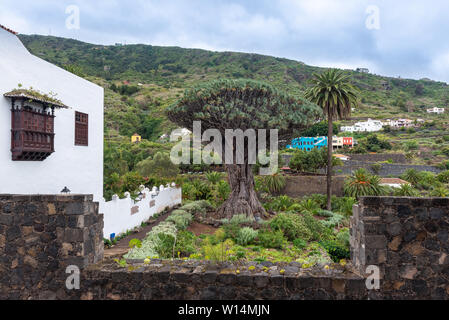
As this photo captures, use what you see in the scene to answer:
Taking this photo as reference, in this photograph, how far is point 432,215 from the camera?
4.31m

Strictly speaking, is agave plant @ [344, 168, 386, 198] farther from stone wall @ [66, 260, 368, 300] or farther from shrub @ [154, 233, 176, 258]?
stone wall @ [66, 260, 368, 300]

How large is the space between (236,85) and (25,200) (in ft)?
37.1

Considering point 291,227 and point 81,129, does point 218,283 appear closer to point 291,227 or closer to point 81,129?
point 291,227

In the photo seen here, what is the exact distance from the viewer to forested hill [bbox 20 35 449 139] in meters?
59.6

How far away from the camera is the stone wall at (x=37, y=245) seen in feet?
15.2

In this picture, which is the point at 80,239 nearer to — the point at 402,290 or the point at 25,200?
the point at 25,200

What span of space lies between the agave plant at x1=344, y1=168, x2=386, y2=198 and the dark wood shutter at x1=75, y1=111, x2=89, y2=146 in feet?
64.8

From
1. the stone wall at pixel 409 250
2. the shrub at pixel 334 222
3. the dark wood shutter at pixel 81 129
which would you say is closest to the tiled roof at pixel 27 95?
the dark wood shutter at pixel 81 129

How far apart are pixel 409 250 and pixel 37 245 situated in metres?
5.70

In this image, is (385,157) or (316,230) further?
(385,157)

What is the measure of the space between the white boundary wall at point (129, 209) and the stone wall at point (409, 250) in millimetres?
8494

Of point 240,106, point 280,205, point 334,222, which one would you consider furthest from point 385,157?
point 240,106

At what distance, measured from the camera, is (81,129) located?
11.7 metres
